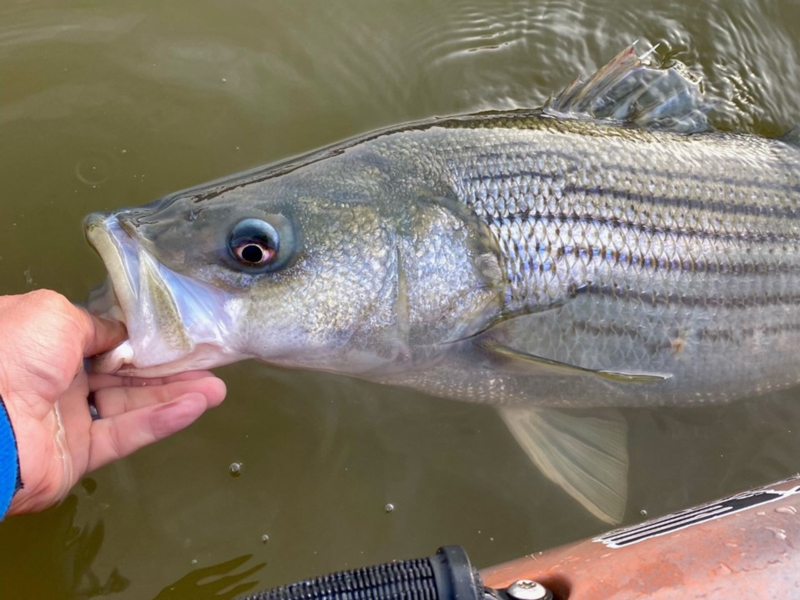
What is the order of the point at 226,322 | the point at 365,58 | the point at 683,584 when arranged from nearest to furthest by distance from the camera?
the point at 683,584
the point at 226,322
the point at 365,58

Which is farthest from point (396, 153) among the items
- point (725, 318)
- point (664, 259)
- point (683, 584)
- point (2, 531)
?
point (2, 531)

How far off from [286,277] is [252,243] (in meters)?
0.15

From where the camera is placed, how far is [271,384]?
120 inches

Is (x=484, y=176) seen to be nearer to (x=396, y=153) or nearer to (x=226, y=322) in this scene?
(x=396, y=153)

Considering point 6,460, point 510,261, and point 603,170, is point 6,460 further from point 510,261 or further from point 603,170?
point 603,170

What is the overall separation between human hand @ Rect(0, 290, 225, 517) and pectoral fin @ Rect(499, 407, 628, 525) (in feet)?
3.97

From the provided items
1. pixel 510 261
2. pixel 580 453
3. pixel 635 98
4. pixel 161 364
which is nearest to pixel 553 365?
pixel 510 261

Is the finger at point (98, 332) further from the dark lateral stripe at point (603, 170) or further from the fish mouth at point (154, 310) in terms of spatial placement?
the dark lateral stripe at point (603, 170)

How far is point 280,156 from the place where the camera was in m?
3.37

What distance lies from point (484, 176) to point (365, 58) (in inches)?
55.0

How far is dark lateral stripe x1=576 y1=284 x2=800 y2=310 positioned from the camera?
2514mm

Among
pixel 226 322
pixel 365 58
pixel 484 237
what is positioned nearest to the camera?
pixel 226 322

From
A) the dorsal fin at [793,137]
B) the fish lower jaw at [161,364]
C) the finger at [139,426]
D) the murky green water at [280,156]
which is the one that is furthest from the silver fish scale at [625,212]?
the finger at [139,426]

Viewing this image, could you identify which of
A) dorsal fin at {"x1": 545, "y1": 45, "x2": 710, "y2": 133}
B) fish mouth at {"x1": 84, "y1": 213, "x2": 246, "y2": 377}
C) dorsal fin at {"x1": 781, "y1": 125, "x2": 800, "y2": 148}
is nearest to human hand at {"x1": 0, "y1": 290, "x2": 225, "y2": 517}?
fish mouth at {"x1": 84, "y1": 213, "x2": 246, "y2": 377}
